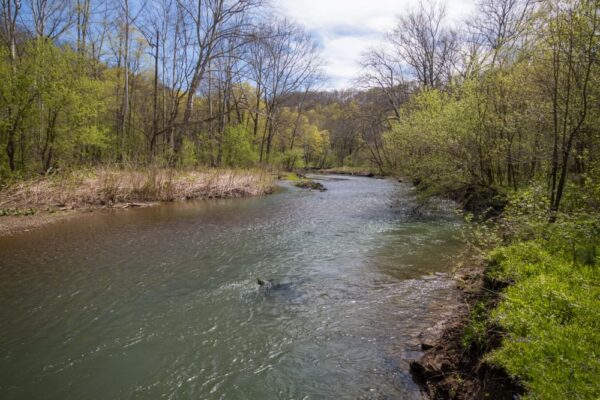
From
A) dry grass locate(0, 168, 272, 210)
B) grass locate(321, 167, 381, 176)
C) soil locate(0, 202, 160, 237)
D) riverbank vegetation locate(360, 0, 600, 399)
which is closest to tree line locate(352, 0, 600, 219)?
riverbank vegetation locate(360, 0, 600, 399)

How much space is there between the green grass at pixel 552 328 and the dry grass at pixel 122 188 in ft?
48.7

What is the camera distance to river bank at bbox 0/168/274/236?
11.4m

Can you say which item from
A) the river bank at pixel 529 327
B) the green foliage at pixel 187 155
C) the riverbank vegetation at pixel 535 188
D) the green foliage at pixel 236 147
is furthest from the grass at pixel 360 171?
the river bank at pixel 529 327

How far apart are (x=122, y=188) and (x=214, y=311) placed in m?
11.8

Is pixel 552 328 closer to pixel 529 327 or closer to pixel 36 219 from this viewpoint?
pixel 529 327

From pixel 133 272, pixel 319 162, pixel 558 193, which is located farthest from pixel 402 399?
pixel 319 162

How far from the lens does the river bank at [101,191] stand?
37.3 ft

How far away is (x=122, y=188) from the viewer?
1477 cm

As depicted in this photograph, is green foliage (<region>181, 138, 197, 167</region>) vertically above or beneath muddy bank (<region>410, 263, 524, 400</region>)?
above

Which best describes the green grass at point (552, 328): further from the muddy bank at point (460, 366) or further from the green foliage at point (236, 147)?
the green foliage at point (236, 147)

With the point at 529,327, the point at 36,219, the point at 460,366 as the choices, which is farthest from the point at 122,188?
the point at 529,327

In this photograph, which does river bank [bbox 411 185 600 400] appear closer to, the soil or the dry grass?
the soil

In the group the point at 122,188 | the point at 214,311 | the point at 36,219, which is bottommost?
the point at 214,311

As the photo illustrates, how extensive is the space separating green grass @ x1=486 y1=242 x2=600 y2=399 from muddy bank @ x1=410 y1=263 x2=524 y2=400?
0.53 ft
